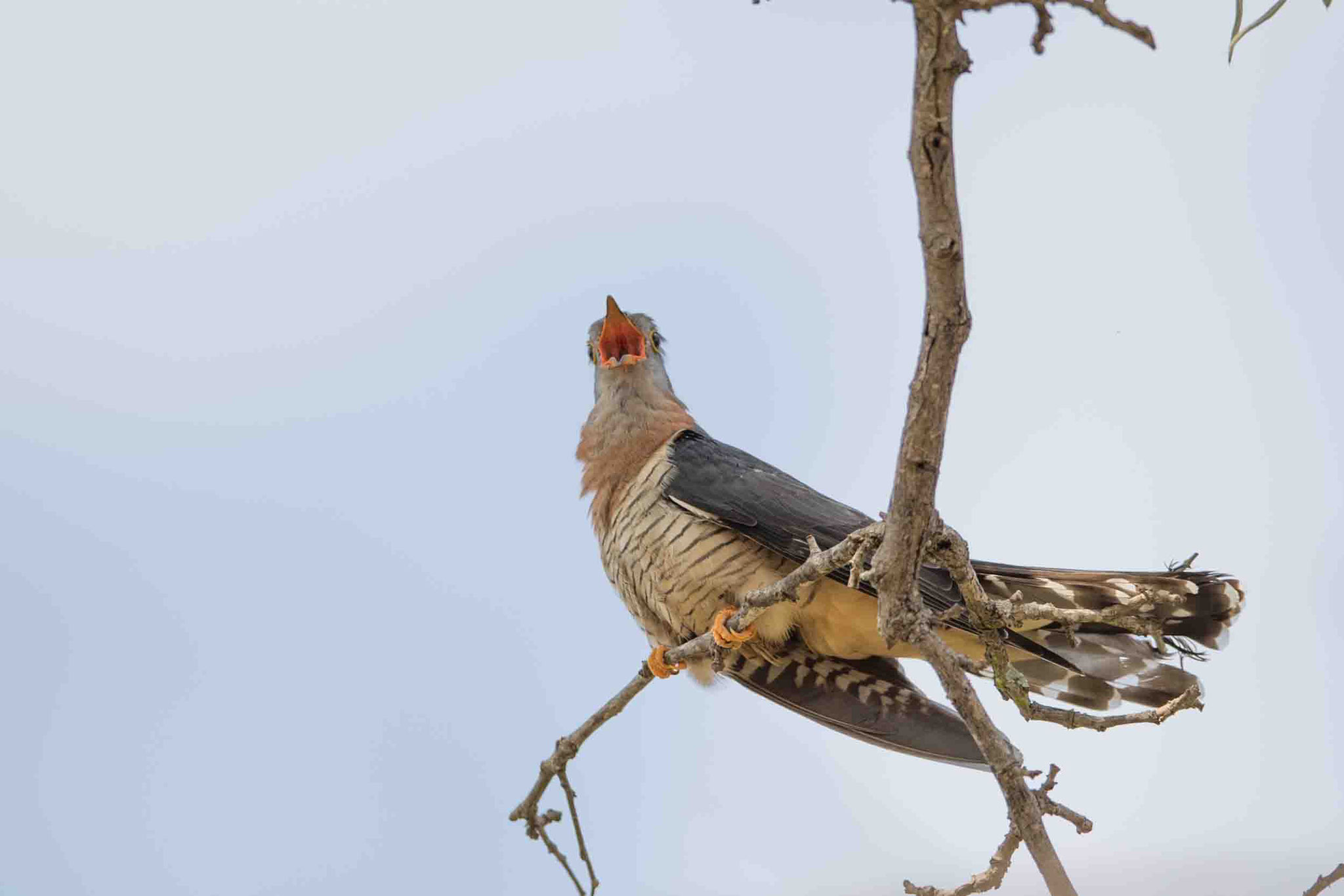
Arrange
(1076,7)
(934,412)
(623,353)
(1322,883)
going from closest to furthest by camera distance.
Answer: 1. (1076,7)
2. (934,412)
3. (1322,883)
4. (623,353)

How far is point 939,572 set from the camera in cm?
354

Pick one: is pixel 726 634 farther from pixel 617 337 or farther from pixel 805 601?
pixel 617 337

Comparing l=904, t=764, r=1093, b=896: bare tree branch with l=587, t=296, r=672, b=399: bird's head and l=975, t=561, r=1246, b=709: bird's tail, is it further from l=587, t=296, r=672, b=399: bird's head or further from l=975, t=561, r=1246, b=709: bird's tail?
l=587, t=296, r=672, b=399: bird's head

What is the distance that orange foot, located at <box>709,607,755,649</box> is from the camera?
363 centimetres

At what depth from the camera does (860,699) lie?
412 cm

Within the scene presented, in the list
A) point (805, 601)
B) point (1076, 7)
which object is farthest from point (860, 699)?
point (1076, 7)

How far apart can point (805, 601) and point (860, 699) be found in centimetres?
43

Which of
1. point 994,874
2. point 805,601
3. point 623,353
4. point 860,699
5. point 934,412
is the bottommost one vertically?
point 994,874

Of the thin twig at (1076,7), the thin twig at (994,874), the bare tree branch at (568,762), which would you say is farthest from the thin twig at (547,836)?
the thin twig at (1076,7)

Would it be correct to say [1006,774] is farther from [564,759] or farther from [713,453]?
[713,453]

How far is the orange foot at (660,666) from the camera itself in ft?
12.4

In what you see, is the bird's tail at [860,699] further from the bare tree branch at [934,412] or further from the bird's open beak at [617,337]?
the bare tree branch at [934,412]

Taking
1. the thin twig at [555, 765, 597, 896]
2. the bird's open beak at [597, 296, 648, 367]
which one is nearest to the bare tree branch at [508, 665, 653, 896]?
the thin twig at [555, 765, 597, 896]

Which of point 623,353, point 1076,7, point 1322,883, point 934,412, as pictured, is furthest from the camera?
point 623,353
